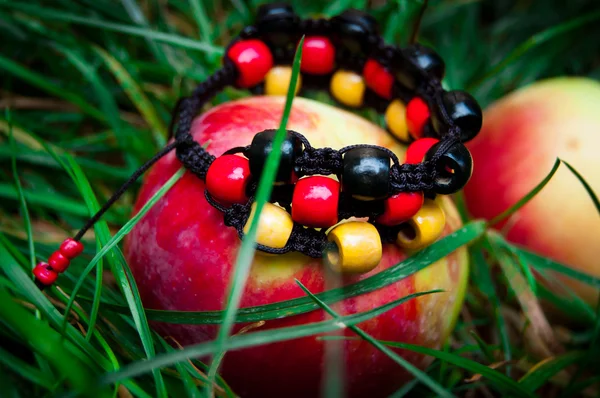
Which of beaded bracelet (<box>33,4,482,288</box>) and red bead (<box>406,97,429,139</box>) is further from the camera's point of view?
red bead (<box>406,97,429,139</box>)

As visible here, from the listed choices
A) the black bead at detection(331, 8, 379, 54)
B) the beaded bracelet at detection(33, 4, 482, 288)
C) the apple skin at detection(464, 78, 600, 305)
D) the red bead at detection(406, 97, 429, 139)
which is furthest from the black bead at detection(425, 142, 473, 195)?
the apple skin at detection(464, 78, 600, 305)

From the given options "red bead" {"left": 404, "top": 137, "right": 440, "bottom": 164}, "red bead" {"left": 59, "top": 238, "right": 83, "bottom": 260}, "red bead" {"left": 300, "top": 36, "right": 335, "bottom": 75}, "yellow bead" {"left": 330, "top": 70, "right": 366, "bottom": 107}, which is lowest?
"red bead" {"left": 59, "top": 238, "right": 83, "bottom": 260}

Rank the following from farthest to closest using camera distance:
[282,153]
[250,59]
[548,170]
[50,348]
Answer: [548,170] → [250,59] → [282,153] → [50,348]

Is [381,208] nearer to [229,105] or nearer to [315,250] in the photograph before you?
[315,250]

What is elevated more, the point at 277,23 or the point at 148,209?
the point at 277,23

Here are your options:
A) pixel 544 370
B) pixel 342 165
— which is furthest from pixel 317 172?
pixel 544 370

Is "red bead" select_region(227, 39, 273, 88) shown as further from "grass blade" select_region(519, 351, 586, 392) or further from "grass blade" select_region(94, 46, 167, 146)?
"grass blade" select_region(519, 351, 586, 392)

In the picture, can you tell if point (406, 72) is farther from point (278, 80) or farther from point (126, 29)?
point (126, 29)

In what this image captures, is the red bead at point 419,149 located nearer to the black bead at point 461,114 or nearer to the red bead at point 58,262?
the black bead at point 461,114
